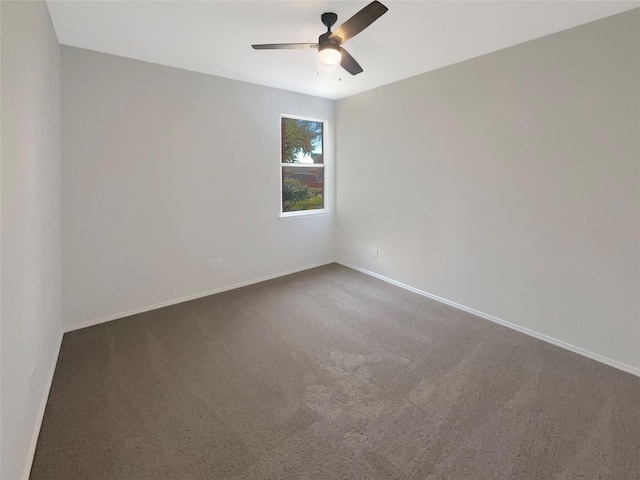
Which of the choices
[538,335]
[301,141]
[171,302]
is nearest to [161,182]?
[171,302]

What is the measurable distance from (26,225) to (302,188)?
11.1ft

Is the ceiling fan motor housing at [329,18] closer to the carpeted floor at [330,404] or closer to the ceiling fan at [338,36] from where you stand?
the ceiling fan at [338,36]

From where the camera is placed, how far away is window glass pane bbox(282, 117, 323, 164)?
4457mm

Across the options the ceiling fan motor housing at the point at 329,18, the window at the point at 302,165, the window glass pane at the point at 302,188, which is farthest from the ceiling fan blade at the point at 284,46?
the window glass pane at the point at 302,188

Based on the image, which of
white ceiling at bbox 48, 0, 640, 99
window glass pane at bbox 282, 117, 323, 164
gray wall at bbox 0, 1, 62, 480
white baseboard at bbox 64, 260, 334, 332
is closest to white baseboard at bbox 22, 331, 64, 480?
gray wall at bbox 0, 1, 62, 480

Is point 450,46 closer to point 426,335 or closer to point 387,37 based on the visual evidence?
point 387,37

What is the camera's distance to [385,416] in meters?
1.93

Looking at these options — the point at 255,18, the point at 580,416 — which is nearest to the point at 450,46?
the point at 255,18

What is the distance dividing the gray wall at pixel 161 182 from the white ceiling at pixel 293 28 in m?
0.31

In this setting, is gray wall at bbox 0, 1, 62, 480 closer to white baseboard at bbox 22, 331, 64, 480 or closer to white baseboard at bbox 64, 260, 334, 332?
white baseboard at bbox 22, 331, 64, 480

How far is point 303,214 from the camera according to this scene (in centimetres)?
463

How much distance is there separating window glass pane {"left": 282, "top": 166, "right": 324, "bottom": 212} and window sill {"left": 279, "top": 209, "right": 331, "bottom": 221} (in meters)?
0.09

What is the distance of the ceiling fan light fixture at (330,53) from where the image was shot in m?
2.21

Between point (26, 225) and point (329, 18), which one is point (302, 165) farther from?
point (26, 225)
